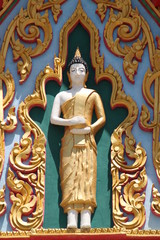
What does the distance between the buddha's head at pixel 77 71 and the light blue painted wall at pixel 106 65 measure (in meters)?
0.26

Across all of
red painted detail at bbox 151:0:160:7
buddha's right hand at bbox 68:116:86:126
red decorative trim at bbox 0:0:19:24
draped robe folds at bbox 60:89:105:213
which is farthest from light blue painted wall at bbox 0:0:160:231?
buddha's right hand at bbox 68:116:86:126

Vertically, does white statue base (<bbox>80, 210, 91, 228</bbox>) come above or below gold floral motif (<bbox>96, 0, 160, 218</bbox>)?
below

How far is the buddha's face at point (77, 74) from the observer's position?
11898mm

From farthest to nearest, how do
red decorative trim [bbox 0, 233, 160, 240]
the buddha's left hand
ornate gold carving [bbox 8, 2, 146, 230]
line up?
the buddha's left hand
ornate gold carving [bbox 8, 2, 146, 230]
red decorative trim [bbox 0, 233, 160, 240]

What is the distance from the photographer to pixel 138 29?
1223 centimetres

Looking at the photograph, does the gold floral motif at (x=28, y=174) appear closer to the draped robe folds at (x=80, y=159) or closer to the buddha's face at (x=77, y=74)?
→ the draped robe folds at (x=80, y=159)

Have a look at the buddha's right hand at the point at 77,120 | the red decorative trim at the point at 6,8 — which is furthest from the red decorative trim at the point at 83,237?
the red decorative trim at the point at 6,8

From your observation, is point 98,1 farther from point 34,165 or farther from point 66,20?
point 34,165

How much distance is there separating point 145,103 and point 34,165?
4.45 feet

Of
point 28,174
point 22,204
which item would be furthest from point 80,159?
point 22,204

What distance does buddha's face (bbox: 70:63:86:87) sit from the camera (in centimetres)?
1190

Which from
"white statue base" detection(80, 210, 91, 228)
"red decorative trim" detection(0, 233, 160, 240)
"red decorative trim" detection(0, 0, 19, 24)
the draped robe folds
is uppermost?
"red decorative trim" detection(0, 0, 19, 24)

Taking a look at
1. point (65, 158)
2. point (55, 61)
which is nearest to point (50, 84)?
point (55, 61)

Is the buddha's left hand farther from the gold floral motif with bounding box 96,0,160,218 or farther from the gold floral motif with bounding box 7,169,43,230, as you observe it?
the gold floral motif with bounding box 7,169,43,230
